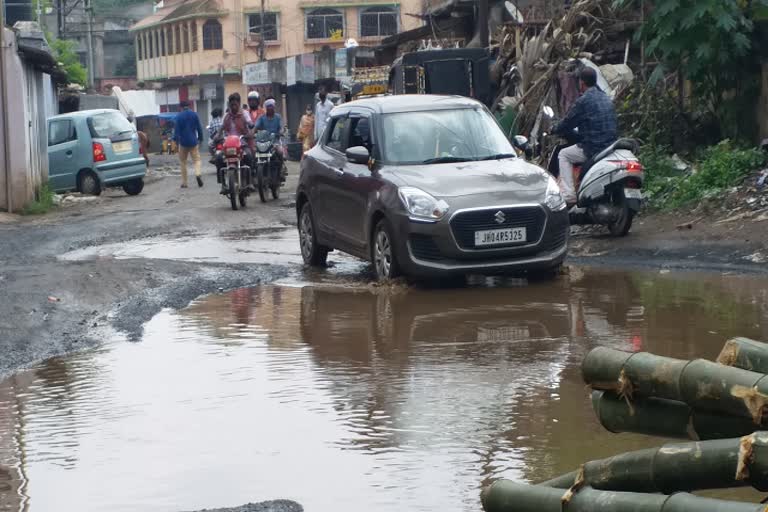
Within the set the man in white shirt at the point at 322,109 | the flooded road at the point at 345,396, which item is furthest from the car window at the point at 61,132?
the flooded road at the point at 345,396

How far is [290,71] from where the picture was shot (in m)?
60.5

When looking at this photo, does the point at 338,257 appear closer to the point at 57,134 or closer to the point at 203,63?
the point at 57,134

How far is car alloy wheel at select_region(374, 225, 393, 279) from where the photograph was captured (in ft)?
38.7

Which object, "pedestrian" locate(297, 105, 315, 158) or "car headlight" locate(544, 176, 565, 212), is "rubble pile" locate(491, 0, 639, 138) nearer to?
"car headlight" locate(544, 176, 565, 212)

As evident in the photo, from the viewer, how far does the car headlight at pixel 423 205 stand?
1132 centimetres

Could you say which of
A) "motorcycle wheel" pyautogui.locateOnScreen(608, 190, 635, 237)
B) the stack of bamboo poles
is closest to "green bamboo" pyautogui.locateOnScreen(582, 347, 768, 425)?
the stack of bamboo poles

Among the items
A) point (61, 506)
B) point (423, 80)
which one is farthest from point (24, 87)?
point (61, 506)

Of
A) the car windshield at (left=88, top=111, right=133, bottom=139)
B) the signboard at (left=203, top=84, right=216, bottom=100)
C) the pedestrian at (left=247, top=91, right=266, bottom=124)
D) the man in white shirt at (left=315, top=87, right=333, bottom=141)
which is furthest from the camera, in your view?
the signboard at (left=203, top=84, right=216, bottom=100)

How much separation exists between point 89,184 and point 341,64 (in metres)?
27.5

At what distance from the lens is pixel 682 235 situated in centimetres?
1368

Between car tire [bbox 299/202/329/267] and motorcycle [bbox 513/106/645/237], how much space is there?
2.19 meters

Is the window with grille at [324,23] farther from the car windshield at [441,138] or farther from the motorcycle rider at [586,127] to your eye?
the car windshield at [441,138]

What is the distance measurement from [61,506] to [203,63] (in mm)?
79278

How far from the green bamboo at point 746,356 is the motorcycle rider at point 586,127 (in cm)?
1103
